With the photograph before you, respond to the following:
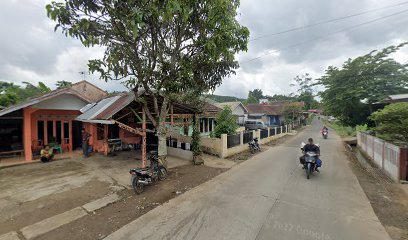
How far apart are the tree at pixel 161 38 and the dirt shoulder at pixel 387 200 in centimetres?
614

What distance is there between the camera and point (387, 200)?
5793mm

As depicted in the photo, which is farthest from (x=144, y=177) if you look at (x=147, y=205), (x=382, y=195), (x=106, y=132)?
(x=382, y=195)

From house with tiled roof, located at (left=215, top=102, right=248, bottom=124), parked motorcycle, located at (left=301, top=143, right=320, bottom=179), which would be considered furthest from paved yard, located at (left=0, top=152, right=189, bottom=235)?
house with tiled roof, located at (left=215, top=102, right=248, bottom=124)

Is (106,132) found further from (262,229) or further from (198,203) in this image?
(262,229)

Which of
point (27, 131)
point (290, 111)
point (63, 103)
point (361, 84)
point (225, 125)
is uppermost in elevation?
point (361, 84)

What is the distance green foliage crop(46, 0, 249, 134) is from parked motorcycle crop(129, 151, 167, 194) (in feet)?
4.94

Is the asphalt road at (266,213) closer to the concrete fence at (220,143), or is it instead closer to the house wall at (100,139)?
the concrete fence at (220,143)

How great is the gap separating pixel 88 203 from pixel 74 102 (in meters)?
8.71

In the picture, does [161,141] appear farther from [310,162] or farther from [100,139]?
[100,139]

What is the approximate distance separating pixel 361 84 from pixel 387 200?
34.7 feet

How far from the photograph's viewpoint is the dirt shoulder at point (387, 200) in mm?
4367

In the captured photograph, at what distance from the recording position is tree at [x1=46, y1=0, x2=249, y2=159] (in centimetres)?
583

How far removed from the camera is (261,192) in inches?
251

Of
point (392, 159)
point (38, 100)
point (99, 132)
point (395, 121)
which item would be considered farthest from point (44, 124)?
point (395, 121)
